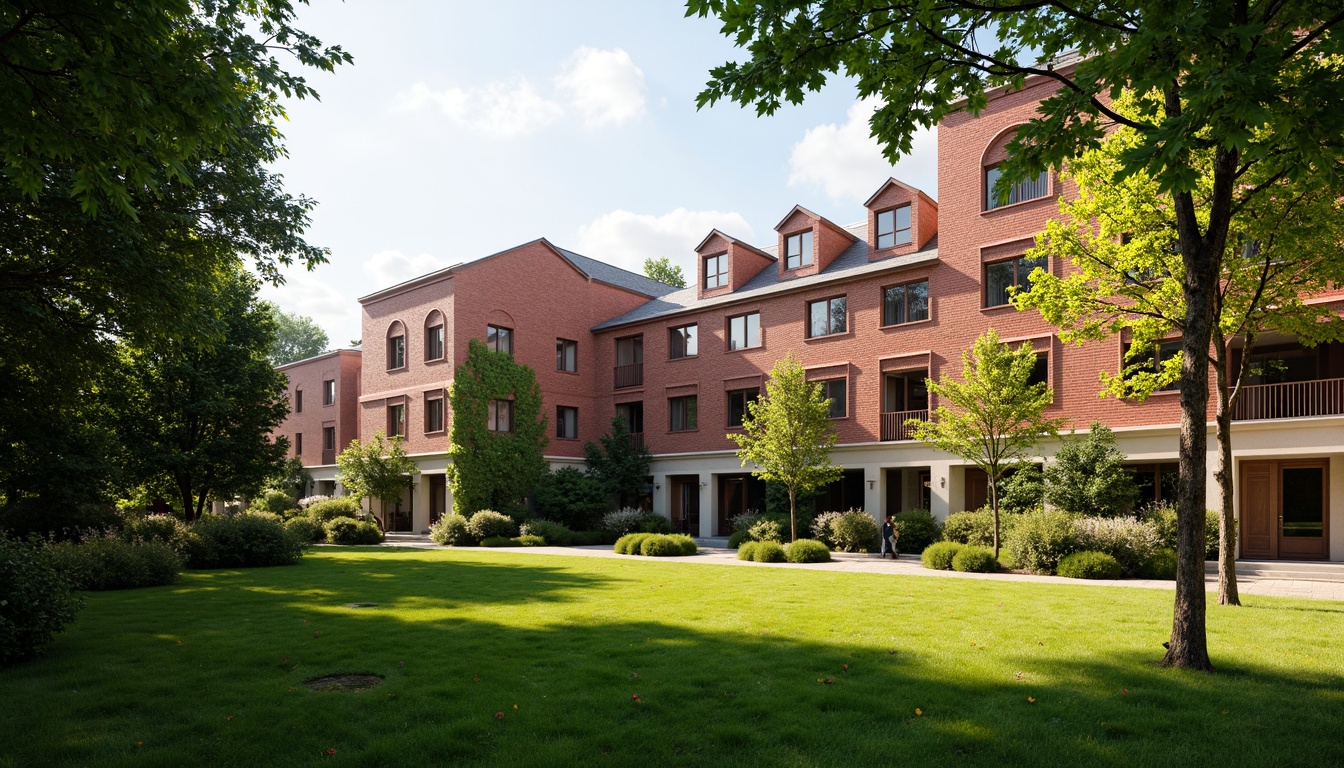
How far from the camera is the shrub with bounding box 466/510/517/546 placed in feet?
100

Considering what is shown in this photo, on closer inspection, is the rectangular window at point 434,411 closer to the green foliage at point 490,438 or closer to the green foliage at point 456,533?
the green foliage at point 490,438

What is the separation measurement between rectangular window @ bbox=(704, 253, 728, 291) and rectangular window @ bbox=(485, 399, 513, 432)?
10.5 m

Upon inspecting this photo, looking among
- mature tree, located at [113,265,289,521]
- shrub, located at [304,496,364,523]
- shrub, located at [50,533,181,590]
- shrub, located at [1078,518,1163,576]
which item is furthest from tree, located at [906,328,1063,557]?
shrub, located at [304,496,364,523]

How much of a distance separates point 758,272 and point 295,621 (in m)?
28.3

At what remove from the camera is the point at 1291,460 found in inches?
853

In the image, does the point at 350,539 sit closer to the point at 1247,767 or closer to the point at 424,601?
the point at 424,601

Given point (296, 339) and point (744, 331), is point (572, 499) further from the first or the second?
point (296, 339)

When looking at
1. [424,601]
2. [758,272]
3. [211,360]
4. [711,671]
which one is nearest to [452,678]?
[711,671]

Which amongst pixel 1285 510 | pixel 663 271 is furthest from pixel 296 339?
pixel 1285 510

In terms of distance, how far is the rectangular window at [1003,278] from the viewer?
84.6 ft

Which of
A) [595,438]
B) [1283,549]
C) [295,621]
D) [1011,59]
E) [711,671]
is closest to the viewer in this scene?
[1011,59]

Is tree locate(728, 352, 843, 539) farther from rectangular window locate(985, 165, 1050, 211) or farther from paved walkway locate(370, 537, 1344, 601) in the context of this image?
rectangular window locate(985, 165, 1050, 211)

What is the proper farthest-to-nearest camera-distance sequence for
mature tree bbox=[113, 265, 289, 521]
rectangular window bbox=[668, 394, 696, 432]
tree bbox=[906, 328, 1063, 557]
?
rectangular window bbox=[668, 394, 696, 432]
mature tree bbox=[113, 265, 289, 521]
tree bbox=[906, 328, 1063, 557]

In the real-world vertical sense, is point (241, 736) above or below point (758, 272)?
below
